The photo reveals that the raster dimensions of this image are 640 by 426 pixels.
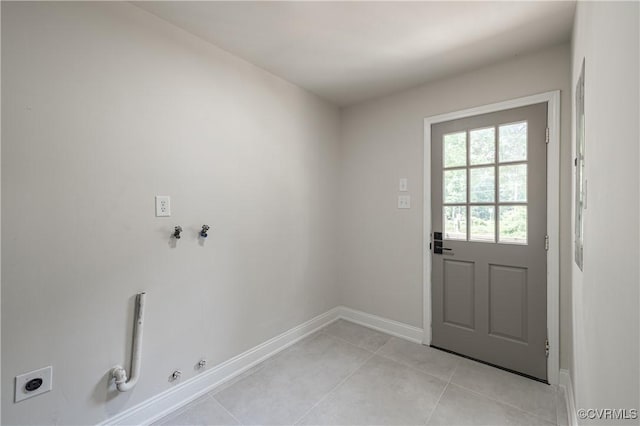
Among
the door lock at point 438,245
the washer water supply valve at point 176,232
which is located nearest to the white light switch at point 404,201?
the door lock at point 438,245

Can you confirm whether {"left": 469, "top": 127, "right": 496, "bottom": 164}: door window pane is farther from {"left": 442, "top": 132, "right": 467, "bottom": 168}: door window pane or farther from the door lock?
the door lock

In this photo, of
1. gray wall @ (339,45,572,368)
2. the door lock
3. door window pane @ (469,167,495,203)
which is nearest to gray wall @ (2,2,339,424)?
gray wall @ (339,45,572,368)

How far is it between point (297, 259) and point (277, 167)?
89 centimetres

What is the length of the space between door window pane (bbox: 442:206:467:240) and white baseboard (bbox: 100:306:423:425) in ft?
3.12

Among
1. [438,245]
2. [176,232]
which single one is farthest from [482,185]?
[176,232]

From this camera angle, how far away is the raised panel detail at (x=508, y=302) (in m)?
2.09

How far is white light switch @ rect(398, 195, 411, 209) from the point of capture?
2646 mm

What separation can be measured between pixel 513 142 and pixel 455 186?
52 cm

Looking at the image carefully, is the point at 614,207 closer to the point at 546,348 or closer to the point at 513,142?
the point at 513,142

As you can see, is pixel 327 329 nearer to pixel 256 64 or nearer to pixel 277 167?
pixel 277 167

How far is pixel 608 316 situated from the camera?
2.34 feet

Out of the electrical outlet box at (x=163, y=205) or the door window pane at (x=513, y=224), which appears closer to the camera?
the electrical outlet box at (x=163, y=205)

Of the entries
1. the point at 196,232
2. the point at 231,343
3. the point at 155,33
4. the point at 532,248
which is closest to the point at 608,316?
the point at 532,248

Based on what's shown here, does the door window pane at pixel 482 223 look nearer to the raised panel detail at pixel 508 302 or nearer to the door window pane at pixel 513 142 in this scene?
the raised panel detail at pixel 508 302
